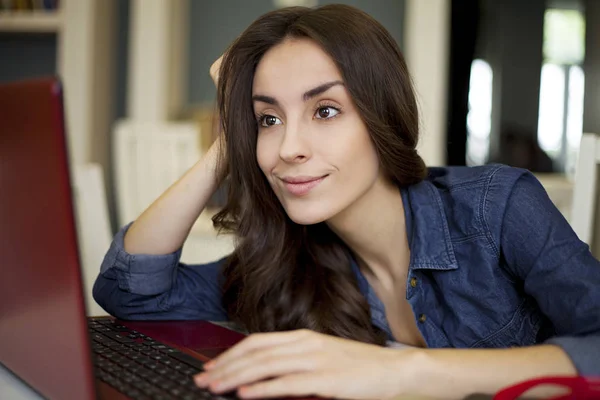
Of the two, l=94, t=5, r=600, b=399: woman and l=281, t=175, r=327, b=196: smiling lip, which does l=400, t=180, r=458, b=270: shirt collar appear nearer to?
l=94, t=5, r=600, b=399: woman

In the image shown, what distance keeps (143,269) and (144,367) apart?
43 centimetres

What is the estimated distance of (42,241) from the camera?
0.57m

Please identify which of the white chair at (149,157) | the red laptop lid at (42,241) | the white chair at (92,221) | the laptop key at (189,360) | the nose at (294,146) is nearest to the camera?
the red laptop lid at (42,241)

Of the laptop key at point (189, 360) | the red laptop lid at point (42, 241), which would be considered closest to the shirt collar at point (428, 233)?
the laptop key at point (189, 360)

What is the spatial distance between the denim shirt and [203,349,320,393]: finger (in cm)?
36

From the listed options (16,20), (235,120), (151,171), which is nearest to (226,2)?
(16,20)

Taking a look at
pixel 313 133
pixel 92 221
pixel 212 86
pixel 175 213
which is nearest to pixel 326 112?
pixel 313 133

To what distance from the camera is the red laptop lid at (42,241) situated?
20.9 inches

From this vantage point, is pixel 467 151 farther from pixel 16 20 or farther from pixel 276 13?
pixel 16 20

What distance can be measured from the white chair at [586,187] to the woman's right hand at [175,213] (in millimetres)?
635

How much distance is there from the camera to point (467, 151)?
280 centimetres

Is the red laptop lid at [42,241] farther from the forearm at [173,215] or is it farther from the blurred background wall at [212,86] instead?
the blurred background wall at [212,86]

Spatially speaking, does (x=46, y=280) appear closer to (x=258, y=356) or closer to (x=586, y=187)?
(x=258, y=356)

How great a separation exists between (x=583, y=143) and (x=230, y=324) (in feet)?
2.31
